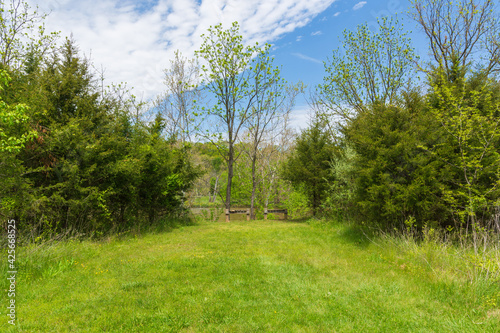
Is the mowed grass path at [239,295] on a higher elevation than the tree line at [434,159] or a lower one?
lower

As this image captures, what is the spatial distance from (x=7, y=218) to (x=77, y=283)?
13.0 ft

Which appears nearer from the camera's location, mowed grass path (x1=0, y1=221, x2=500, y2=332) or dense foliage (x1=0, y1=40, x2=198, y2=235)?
mowed grass path (x1=0, y1=221, x2=500, y2=332)

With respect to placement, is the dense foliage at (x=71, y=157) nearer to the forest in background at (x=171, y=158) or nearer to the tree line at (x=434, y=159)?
the forest in background at (x=171, y=158)

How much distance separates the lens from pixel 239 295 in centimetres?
453

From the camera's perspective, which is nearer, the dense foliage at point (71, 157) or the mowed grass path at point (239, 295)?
the mowed grass path at point (239, 295)

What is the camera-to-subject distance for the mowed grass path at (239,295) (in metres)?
3.58

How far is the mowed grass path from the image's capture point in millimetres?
3580

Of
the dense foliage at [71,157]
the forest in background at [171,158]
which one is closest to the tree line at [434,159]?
the forest in background at [171,158]

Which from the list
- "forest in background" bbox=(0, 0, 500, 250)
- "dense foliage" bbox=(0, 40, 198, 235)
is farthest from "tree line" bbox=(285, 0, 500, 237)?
"dense foliage" bbox=(0, 40, 198, 235)

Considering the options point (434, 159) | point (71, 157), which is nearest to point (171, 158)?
point (71, 157)

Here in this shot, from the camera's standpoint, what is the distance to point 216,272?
5766mm

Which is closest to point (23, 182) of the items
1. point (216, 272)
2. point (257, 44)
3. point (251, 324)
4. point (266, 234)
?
point (216, 272)

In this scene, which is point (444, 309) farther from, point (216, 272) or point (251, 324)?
point (216, 272)

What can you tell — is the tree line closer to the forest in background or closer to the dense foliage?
the forest in background
